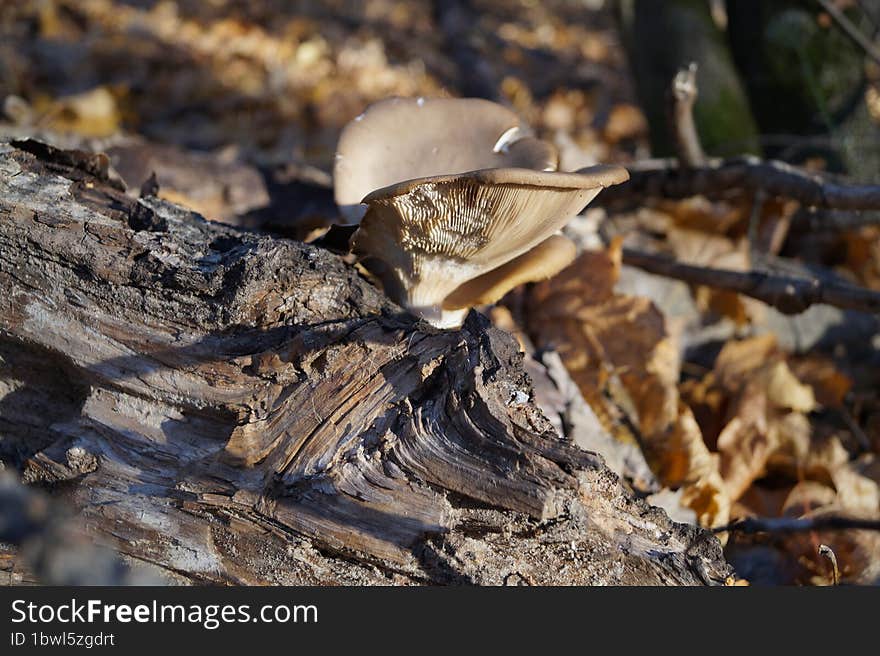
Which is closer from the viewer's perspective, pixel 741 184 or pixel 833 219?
pixel 741 184

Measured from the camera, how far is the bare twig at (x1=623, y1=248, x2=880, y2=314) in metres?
2.71

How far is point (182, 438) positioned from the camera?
1.88 m

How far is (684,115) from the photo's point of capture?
3156 mm

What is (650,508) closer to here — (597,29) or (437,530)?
(437,530)

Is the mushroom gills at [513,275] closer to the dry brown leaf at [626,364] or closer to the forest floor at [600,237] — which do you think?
the forest floor at [600,237]

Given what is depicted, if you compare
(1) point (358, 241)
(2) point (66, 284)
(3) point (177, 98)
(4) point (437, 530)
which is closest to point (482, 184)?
(1) point (358, 241)

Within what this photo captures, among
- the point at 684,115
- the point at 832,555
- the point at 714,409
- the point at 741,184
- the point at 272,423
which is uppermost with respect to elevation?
the point at 684,115

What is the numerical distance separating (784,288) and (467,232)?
1.44 metres

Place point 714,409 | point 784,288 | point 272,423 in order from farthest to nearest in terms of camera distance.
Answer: point 714,409 < point 784,288 < point 272,423

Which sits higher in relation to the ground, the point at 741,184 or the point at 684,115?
the point at 684,115

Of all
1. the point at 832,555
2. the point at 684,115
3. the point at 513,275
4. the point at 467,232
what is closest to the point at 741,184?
the point at 684,115

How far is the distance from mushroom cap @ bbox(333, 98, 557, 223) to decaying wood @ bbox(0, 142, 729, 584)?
0.54 meters

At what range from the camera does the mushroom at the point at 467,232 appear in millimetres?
1856

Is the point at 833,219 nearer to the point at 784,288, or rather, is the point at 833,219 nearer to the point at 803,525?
the point at 784,288
